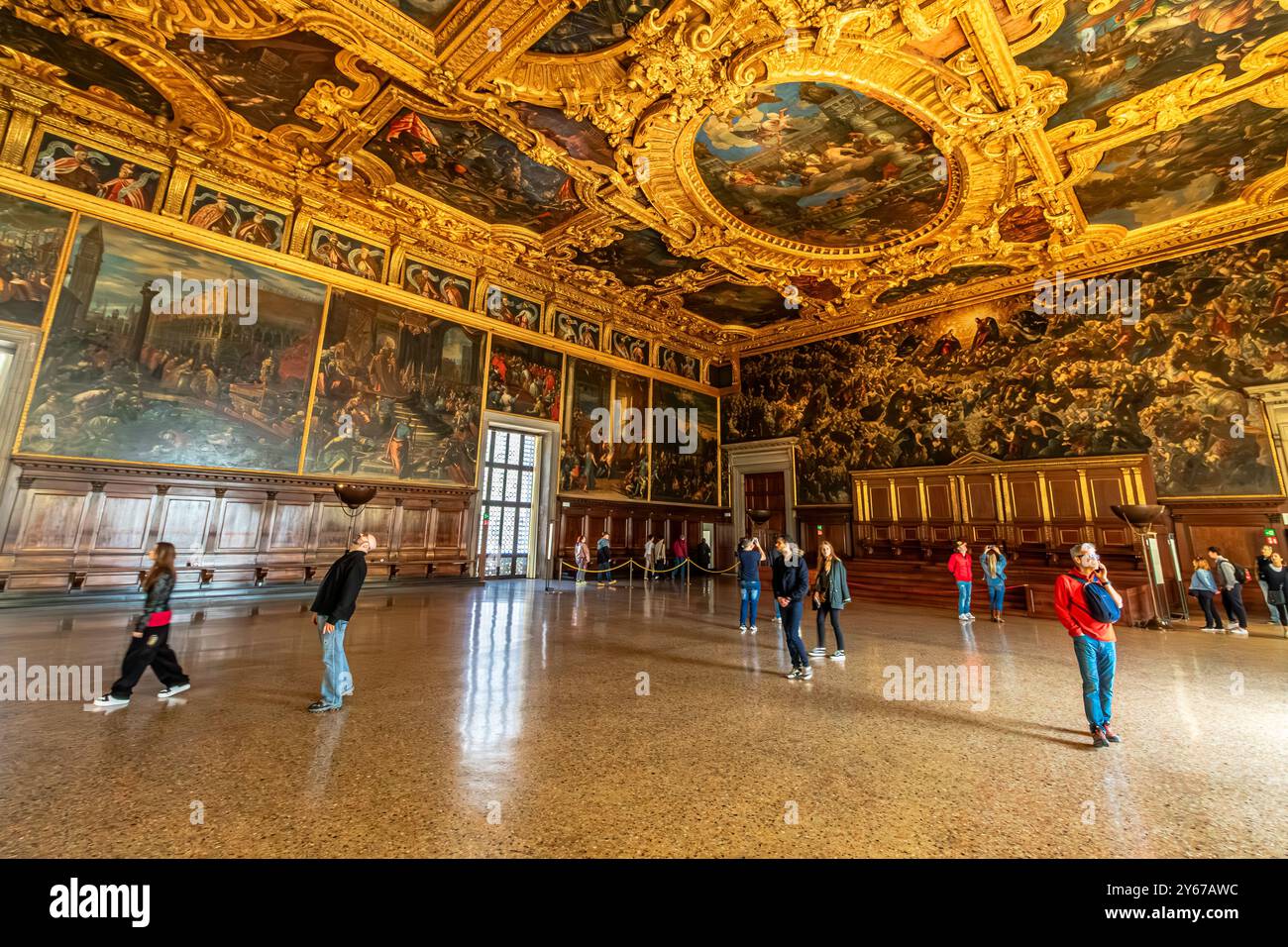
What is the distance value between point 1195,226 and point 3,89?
2480cm

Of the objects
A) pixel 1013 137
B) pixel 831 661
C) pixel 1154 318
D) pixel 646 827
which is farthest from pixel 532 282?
pixel 1154 318

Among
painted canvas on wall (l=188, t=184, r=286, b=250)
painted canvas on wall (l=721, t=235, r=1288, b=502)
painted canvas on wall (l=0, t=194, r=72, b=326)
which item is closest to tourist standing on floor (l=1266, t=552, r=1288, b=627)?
painted canvas on wall (l=721, t=235, r=1288, b=502)

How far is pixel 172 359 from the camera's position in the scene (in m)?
9.99

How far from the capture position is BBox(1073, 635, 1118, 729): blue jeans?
11.5 ft

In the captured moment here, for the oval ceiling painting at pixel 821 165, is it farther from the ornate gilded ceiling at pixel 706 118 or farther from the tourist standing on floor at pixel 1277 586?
the tourist standing on floor at pixel 1277 586

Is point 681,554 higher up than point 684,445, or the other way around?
point 684,445

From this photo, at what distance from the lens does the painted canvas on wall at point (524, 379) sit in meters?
14.8

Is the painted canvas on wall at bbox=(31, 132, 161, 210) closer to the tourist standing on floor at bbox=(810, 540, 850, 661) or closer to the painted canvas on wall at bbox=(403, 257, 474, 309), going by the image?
the painted canvas on wall at bbox=(403, 257, 474, 309)

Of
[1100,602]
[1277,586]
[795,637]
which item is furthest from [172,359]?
[1277,586]

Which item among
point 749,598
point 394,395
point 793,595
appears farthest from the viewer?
point 394,395

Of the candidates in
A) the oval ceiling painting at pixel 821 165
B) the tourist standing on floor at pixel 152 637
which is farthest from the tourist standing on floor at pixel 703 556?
the tourist standing on floor at pixel 152 637

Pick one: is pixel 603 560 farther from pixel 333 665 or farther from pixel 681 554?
pixel 333 665

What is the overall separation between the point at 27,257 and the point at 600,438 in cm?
1268
